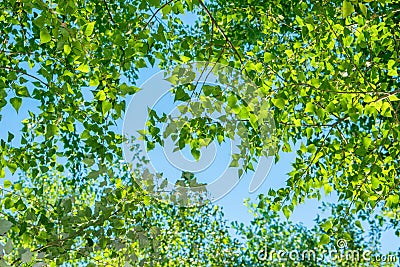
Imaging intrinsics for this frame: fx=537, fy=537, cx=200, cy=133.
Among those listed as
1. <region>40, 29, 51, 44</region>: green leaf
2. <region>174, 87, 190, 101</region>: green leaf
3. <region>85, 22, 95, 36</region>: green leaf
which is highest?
<region>85, 22, 95, 36</region>: green leaf

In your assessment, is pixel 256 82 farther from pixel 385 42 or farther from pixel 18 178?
pixel 18 178

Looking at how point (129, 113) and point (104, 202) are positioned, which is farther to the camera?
point (129, 113)

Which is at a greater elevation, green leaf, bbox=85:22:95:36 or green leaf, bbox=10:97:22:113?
green leaf, bbox=85:22:95:36

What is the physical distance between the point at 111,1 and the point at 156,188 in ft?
9.14

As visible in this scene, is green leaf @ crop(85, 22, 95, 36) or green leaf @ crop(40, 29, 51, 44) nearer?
green leaf @ crop(40, 29, 51, 44)

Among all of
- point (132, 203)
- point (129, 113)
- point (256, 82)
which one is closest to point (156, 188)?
point (132, 203)

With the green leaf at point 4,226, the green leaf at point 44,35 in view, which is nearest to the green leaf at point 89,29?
the green leaf at point 44,35

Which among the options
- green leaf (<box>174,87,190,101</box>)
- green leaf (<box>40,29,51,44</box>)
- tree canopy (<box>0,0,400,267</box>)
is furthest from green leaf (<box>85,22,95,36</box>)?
green leaf (<box>174,87,190,101</box>)

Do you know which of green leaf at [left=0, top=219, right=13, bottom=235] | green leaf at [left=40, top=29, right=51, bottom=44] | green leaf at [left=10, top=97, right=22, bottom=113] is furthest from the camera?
green leaf at [left=10, top=97, right=22, bottom=113]

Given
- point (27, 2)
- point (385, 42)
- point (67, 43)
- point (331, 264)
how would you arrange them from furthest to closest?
point (331, 264)
point (385, 42)
point (67, 43)
point (27, 2)

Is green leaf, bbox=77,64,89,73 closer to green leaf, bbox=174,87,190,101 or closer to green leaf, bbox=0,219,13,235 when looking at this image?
green leaf, bbox=174,87,190,101

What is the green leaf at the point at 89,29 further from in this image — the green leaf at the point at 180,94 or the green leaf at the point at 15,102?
the green leaf at the point at 180,94

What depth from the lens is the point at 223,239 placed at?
8.56m

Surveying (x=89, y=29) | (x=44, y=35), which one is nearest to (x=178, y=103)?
(x=89, y=29)
